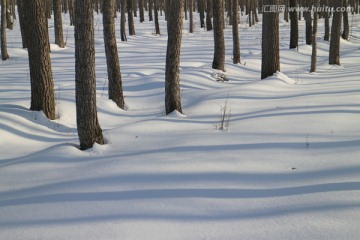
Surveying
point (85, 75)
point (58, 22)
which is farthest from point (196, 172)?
point (58, 22)

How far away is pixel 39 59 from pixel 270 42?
19.1 feet

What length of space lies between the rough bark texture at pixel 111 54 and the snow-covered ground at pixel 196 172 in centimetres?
48

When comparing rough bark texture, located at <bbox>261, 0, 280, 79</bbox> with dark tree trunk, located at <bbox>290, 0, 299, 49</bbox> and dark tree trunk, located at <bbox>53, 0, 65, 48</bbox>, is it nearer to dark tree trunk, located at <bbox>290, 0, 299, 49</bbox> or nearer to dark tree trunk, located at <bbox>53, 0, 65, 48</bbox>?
dark tree trunk, located at <bbox>290, 0, 299, 49</bbox>

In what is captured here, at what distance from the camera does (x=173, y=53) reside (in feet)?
21.5

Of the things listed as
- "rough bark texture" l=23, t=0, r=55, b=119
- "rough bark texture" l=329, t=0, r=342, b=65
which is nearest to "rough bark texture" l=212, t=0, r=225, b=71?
"rough bark texture" l=329, t=0, r=342, b=65

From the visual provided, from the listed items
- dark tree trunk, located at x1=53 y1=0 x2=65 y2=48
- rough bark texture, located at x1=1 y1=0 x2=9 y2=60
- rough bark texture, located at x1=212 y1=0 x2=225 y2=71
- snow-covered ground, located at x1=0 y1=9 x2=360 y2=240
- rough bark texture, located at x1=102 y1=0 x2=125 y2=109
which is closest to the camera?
snow-covered ground, located at x1=0 y1=9 x2=360 y2=240

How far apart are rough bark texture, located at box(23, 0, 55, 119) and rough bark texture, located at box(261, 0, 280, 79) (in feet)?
18.1

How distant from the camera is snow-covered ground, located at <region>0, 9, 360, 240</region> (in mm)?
3133

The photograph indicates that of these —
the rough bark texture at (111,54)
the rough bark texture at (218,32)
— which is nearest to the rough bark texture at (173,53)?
the rough bark texture at (111,54)

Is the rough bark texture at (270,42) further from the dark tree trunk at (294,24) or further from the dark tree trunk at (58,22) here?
the dark tree trunk at (58,22)

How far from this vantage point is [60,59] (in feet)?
52.4

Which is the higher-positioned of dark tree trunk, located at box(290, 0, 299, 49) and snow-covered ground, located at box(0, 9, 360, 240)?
Result: dark tree trunk, located at box(290, 0, 299, 49)

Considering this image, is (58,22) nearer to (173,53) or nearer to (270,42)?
(270,42)

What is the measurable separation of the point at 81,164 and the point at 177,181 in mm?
1494
